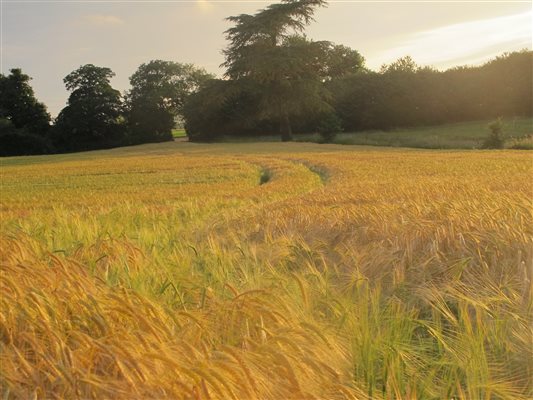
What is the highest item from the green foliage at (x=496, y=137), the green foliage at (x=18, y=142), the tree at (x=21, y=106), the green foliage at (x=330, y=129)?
the tree at (x=21, y=106)

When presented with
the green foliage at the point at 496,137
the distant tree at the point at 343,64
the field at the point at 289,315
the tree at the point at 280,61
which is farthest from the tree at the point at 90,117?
the field at the point at 289,315

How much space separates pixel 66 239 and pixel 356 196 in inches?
165

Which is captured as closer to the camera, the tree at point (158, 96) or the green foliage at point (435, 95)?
the green foliage at point (435, 95)

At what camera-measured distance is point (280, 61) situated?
41625 mm

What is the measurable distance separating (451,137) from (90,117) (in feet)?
133

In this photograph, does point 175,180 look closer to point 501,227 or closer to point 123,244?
point 123,244

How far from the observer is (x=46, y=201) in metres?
10.7

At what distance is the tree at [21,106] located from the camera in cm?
5553

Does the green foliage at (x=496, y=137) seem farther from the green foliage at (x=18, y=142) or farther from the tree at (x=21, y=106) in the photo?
the tree at (x=21, y=106)

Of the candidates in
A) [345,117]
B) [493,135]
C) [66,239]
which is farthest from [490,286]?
[345,117]

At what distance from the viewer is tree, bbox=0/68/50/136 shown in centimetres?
5553

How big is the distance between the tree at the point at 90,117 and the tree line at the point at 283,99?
12 cm

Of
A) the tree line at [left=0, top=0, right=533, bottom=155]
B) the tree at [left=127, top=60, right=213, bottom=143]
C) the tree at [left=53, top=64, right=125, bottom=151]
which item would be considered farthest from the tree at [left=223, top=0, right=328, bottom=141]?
the tree at [left=53, top=64, right=125, bottom=151]

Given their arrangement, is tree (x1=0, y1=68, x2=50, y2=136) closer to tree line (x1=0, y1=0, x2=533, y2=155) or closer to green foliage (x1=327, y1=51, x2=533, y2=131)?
tree line (x1=0, y1=0, x2=533, y2=155)
